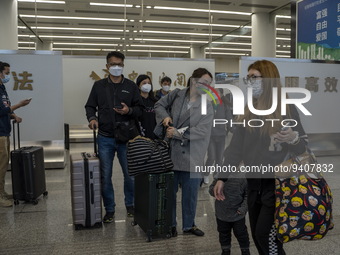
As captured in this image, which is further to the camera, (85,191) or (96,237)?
(85,191)

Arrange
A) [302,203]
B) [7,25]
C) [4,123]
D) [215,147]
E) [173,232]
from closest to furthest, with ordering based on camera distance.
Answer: [302,203] < [173,232] < [4,123] < [215,147] < [7,25]

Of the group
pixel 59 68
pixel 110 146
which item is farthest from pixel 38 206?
pixel 59 68

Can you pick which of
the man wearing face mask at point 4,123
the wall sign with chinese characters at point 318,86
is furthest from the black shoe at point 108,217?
the wall sign with chinese characters at point 318,86

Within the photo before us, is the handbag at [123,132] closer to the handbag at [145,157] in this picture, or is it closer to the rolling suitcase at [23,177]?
the handbag at [145,157]

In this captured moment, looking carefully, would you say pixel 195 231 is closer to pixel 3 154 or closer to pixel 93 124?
pixel 93 124

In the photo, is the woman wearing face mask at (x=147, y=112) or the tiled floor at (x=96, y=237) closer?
the tiled floor at (x=96, y=237)

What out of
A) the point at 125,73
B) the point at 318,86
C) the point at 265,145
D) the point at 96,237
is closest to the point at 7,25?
the point at 125,73

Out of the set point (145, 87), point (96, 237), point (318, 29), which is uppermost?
point (318, 29)

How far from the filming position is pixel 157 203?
9.21 ft

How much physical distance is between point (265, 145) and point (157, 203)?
4.34 feet

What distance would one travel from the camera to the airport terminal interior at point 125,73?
9.52 feet

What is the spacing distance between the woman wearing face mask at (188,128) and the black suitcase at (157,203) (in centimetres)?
11

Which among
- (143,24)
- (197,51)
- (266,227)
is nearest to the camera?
(266,227)

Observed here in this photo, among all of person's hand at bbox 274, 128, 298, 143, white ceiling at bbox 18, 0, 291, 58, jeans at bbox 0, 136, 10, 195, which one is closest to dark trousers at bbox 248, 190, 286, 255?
person's hand at bbox 274, 128, 298, 143
